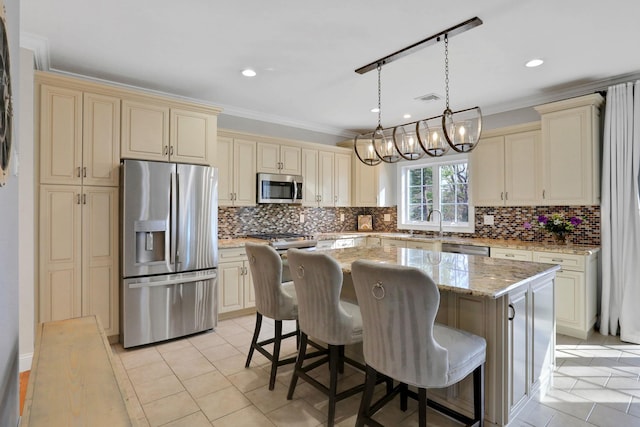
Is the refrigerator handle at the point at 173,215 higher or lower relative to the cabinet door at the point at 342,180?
lower

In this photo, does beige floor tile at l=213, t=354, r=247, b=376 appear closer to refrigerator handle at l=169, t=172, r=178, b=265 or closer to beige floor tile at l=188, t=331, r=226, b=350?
beige floor tile at l=188, t=331, r=226, b=350

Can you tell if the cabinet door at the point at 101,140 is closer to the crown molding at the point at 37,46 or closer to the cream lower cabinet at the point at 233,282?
the crown molding at the point at 37,46

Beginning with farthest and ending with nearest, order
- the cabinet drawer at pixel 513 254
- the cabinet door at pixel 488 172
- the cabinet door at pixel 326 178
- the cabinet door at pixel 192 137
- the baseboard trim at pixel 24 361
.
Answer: the cabinet door at pixel 326 178, the cabinet door at pixel 488 172, the cabinet drawer at pixel 513 254, the cabinet door at pixel 192 137, the baseboard trim at pixel 24 361

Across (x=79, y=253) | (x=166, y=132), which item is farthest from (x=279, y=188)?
(x=79, y=253)

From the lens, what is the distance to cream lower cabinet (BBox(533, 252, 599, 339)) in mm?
3352

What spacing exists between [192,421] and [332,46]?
2.88m

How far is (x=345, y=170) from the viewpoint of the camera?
5520 mm

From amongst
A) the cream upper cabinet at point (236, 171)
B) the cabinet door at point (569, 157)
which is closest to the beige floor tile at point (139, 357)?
the cream upper cabinet at point (236, 171)

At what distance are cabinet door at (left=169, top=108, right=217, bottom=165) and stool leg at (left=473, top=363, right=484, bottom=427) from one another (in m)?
3.11

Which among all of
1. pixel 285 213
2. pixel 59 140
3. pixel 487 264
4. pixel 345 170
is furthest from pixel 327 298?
pixel 345 170

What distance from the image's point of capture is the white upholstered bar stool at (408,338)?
153 cm

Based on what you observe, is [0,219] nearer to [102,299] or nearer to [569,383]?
[102,299]

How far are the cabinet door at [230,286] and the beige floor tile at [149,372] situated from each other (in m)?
1.07

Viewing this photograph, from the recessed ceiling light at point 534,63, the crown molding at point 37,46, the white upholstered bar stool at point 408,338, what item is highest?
the recessed ceiling light at point 534,63
